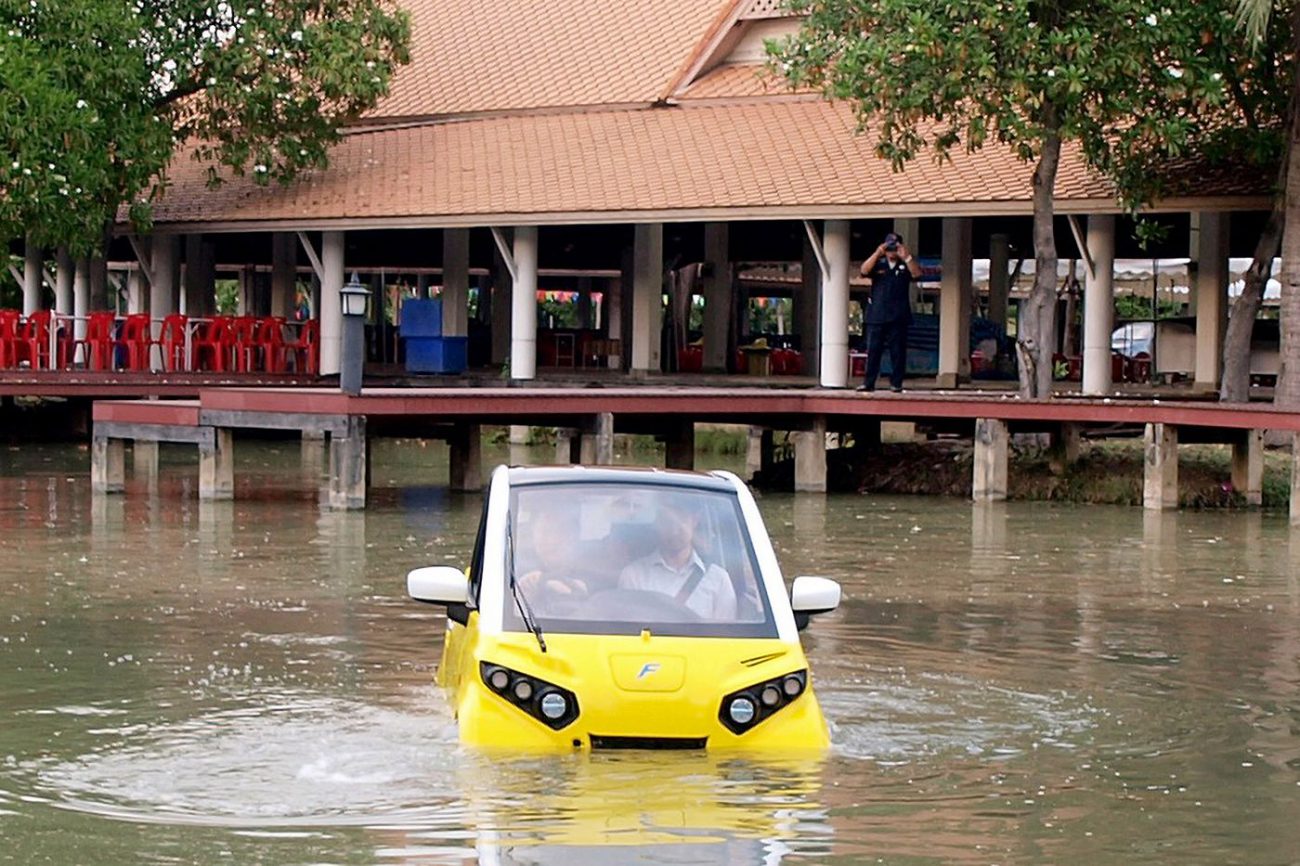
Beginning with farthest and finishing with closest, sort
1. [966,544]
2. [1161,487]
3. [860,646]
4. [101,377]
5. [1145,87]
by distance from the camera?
[101,377], [1145,87], [1161,487], [966,544], [860,646]

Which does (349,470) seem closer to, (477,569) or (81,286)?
(477,569)

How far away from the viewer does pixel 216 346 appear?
A: 1387 inches

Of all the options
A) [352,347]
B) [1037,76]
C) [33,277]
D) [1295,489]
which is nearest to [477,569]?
[352,347]

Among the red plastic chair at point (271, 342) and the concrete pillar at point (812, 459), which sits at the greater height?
the red plastic chair at point (271, 342)

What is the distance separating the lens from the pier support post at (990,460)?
2681cm

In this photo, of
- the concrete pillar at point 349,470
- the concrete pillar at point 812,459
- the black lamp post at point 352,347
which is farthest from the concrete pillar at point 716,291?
the black lamp post at point 352,347

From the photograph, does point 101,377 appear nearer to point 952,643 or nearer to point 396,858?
point 952,643

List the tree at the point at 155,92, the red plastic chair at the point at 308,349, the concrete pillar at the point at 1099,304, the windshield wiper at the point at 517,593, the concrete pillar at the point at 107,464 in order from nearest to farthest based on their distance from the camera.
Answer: the windshield wiper at the point at 517,593 < the concrete pillar at the point at 107,464 < the concrete pillar at the point at 1099,304 < the tree at the point at 155,92 < the red plastic chair at the point at 308,349

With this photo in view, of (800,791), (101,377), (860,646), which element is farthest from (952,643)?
(101,377)

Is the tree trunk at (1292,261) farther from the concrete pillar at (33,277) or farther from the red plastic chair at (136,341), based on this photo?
the concrete pillar at (33,277)

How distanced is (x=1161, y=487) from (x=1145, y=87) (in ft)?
16.6

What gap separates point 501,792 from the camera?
9016mm

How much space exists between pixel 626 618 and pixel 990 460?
17.6 metres

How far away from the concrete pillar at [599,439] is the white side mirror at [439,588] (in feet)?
54.6
